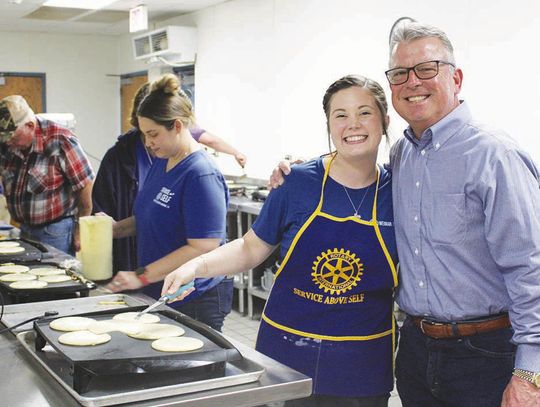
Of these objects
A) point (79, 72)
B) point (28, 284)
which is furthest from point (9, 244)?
point (79, 72)

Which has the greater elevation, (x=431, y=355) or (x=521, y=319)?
(x=521, y=319)

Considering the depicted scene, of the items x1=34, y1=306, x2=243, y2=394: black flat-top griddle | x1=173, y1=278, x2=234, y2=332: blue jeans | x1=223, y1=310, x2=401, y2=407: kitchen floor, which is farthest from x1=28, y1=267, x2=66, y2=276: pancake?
x1=223, y1=310, x2=401, y2=407: kitchen floor

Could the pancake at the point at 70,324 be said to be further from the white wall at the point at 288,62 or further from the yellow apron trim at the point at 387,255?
the white wall at the point at 288,62

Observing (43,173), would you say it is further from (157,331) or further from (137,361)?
(137,361)

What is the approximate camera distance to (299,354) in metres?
1.98

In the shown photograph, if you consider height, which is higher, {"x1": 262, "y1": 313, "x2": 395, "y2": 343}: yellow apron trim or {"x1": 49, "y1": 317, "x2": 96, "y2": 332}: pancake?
{"x1": 49, "y1": 317, "x2": 96, "y2": 332}: pancake

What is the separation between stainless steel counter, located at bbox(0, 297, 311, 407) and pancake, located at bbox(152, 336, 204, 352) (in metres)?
0.14

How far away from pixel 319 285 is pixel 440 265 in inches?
13.9

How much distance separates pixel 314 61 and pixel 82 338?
440 centimetres

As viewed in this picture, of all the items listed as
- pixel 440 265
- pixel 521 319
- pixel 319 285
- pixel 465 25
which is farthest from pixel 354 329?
pixel 465 25

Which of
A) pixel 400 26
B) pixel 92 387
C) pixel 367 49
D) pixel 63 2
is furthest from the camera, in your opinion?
pixel 63 2

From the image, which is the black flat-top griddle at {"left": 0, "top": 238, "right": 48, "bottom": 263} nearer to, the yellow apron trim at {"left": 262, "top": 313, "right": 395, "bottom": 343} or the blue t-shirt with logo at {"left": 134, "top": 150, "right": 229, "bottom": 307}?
the blue t-shirt with logo at {"left": 134, "top": 150, "right": 229, "bottom": 307}

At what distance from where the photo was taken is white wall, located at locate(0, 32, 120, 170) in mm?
9148

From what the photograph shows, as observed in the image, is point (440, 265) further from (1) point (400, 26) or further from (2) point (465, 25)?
(2) point (465, 25)
